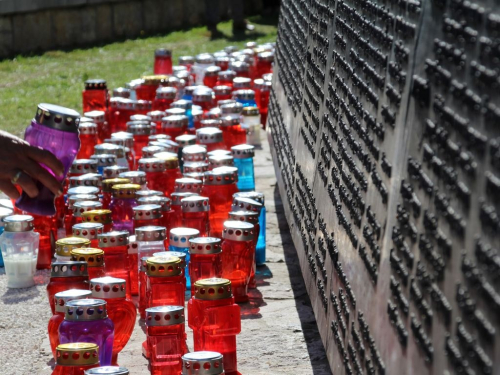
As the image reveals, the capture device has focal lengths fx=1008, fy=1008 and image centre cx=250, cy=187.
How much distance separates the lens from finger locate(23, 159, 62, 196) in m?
2.78

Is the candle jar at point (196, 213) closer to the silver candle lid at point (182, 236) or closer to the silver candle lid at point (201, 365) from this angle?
the silver candle lid at point (182, 236)

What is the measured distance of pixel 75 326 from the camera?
2.90 meters

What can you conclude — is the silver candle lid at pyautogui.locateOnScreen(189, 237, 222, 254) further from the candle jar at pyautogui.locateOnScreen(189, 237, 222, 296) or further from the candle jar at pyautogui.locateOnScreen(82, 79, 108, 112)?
the candle jar at pyautogui.locateOnScreen(82, 79, 108, 112)

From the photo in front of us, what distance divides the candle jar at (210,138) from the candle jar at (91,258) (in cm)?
220

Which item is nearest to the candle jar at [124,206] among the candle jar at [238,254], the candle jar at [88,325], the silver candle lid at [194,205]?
the silver candle lid at [194,205]

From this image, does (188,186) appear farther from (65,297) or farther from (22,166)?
(22,166)

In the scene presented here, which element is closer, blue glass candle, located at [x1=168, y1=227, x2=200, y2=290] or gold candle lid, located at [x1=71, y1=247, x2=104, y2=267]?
gold candle lid, located at [x1=71, y1=247, x2=104, y2=267]

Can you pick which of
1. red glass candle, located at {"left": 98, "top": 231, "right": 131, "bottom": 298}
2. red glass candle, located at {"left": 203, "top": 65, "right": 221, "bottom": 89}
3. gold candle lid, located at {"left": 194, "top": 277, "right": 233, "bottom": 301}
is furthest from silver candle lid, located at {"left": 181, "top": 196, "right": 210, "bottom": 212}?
red glass candle, located at {"left": 203, "top": 65, "right": 221, "bottom": 89}

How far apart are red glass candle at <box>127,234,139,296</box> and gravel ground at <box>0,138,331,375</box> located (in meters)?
0.30

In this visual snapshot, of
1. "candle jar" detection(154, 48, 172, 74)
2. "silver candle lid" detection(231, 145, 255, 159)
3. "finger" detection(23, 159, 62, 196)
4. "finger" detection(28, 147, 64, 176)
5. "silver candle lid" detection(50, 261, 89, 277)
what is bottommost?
"candle jar" detection(154, 48, 172, 74)

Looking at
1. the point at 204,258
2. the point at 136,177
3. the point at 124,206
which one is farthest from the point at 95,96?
the point at 204,258

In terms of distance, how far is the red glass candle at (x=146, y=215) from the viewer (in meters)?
4.18

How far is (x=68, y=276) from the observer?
3371 millimetres

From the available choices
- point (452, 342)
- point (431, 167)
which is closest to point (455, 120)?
point (431, 167)
